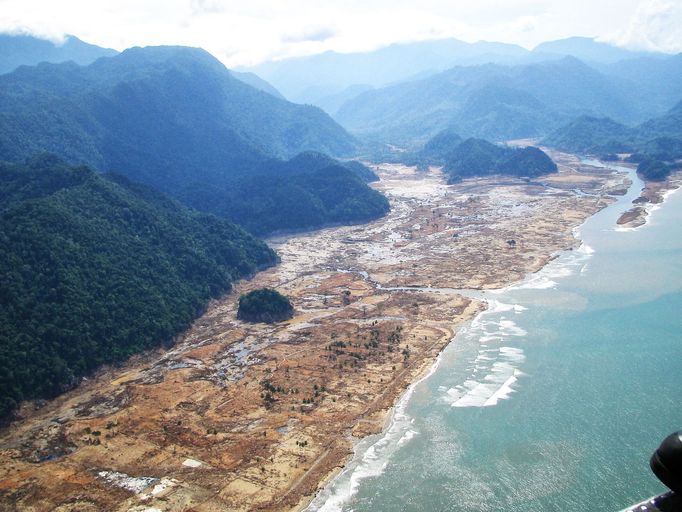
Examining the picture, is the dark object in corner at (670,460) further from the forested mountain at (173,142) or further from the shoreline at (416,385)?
the forested mountain at (173,142)

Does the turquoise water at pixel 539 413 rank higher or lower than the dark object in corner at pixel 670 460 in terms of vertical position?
lower

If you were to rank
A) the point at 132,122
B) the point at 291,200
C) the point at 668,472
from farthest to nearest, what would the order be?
the point at 132,122, the point at 291,200, the point at 668,472

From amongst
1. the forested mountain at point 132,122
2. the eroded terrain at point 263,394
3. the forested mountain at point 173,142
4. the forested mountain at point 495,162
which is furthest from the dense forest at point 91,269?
the forested mountain at point 495,162

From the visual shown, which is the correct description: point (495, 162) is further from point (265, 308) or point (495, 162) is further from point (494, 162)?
point (265, 308)

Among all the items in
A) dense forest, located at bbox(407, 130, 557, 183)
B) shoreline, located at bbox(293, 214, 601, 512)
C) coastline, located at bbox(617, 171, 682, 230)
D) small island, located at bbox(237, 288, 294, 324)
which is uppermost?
dense forest, located at bbox(407, 130, 557, 183)

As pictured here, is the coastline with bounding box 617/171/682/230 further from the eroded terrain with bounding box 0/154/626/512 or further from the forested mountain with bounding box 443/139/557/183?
the forested mountain with bounding box 443/139/557/183

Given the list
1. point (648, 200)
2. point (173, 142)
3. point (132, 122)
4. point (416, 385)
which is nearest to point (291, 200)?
point (173, 142)

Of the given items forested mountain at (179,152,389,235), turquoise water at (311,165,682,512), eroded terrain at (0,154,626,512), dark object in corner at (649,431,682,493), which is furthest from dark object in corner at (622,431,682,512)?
forested mountain at (179,152,389,235)
